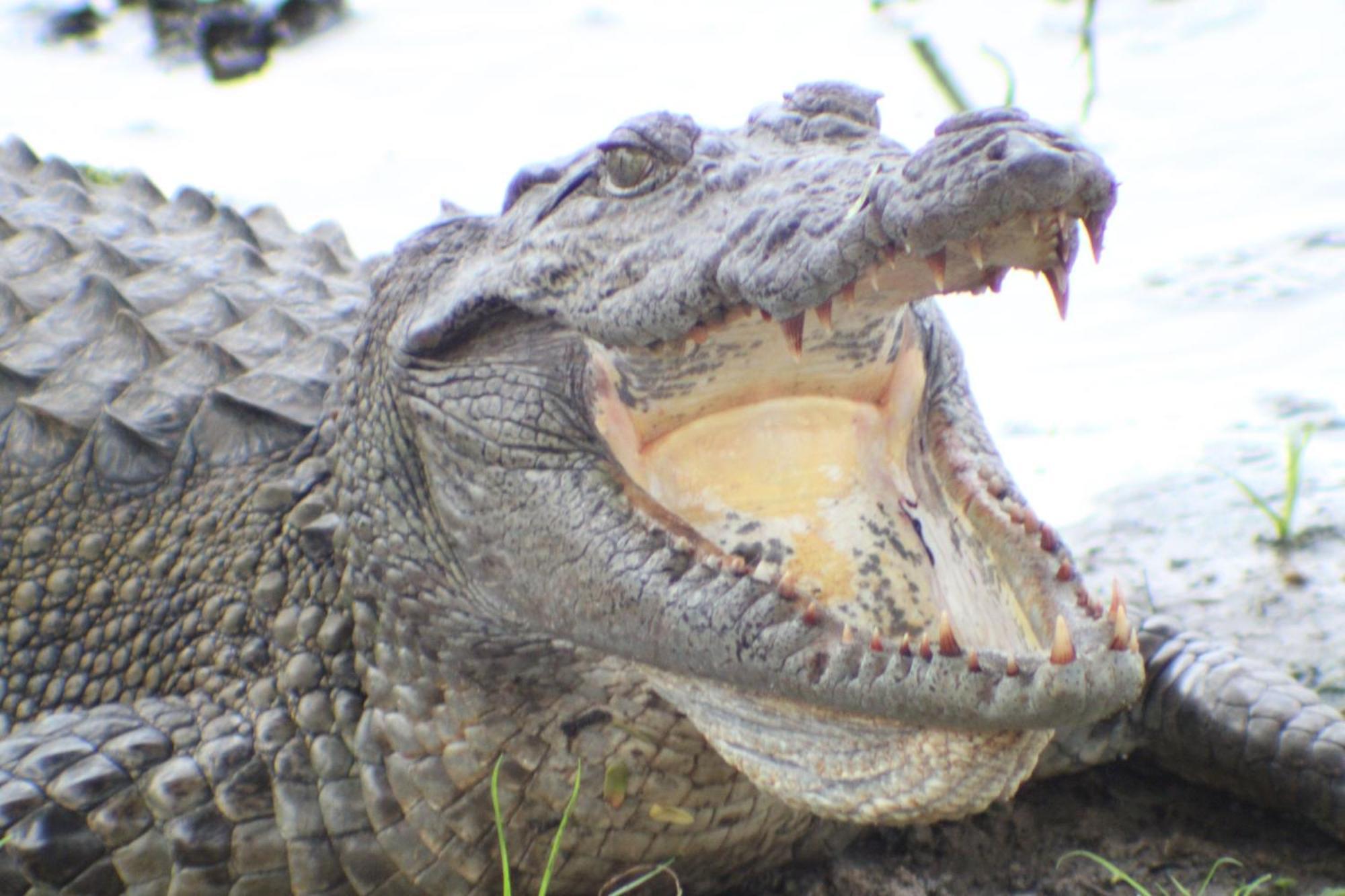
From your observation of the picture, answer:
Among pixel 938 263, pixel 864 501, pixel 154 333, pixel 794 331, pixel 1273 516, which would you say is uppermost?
pixel 938 263

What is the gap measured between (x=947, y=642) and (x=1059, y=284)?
466 mm

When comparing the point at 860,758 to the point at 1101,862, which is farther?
the point at 1101,862

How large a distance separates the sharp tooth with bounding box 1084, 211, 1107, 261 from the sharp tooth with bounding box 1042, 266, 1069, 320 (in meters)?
0.05

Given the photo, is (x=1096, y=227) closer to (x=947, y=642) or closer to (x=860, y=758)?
(x=947, y=642)

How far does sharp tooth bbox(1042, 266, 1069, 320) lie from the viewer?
1660mm

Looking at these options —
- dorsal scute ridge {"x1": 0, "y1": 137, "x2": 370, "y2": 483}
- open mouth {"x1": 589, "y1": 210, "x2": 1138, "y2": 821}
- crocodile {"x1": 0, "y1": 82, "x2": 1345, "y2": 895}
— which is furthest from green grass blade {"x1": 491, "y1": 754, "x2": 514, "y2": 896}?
dorsal scute ridge {"x1": 0, "y1": 137, "x2": 370, "y2": 483}

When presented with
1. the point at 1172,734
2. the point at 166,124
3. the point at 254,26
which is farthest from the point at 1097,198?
the point at 254,26

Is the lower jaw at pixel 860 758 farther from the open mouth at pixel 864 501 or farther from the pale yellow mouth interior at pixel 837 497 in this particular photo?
the pale yellow mouth interior at pixel 837 497

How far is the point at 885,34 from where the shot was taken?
860 cm

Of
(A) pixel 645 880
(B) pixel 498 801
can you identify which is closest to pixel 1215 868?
(A) pixel 645 880

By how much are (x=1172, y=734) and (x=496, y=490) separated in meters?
1.51

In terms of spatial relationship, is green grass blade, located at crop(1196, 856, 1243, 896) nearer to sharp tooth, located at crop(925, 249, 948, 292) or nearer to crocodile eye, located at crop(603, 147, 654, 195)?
sharp tooth, located at crop(925, 249, 948, 292)

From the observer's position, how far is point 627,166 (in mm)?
2098

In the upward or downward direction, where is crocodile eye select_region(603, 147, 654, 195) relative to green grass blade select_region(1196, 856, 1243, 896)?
upward
